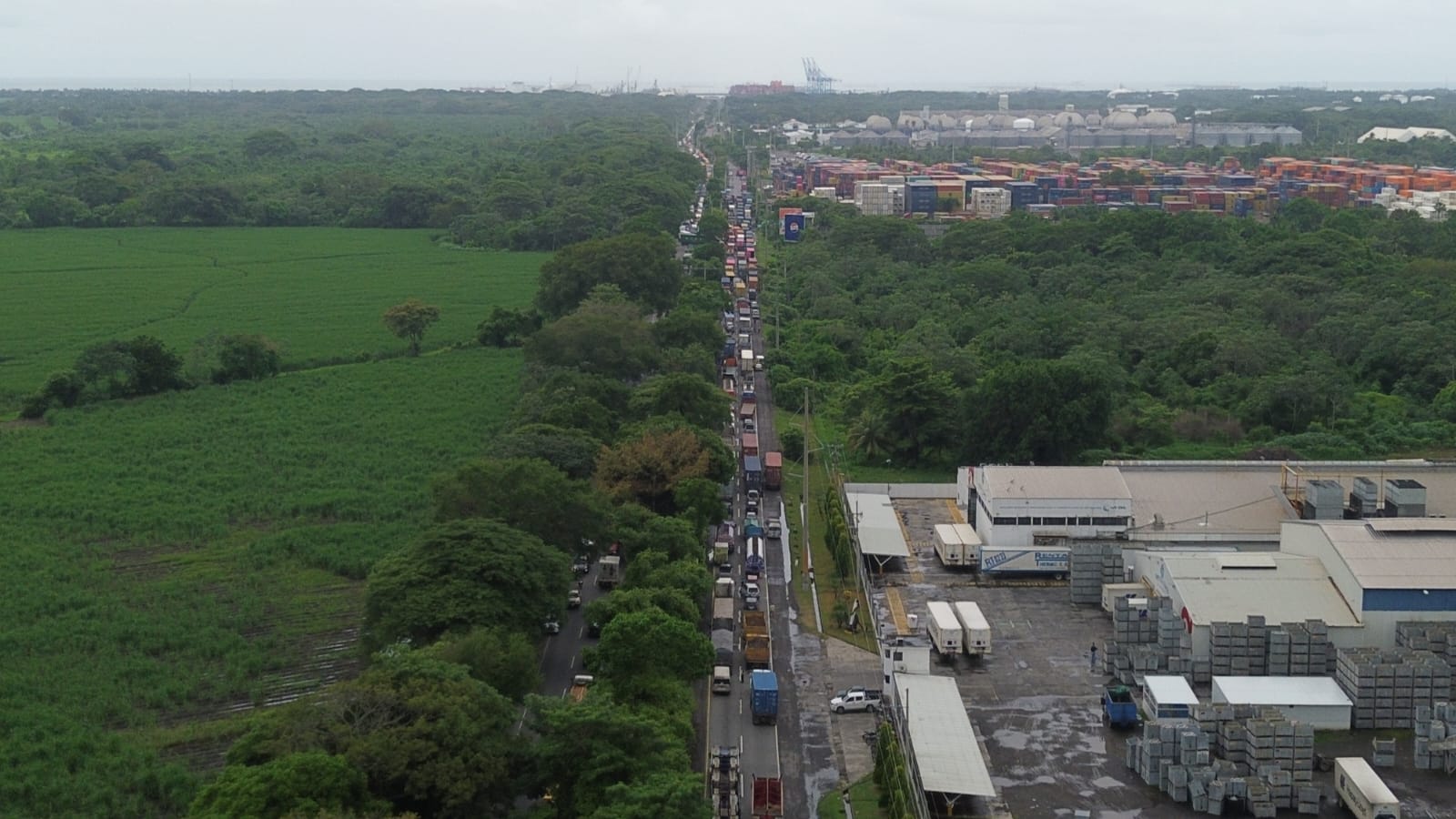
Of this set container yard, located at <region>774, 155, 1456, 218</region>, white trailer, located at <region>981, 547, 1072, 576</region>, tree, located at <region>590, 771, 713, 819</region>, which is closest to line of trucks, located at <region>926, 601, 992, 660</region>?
white trailer, located at <region>981, 547, 1072, 576</region>

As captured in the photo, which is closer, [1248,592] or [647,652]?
[647,652]

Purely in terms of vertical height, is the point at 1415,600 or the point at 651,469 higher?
the point at 651,469

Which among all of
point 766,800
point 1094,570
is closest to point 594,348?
point 1094,570

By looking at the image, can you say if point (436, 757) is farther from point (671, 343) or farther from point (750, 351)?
point (750, 351)

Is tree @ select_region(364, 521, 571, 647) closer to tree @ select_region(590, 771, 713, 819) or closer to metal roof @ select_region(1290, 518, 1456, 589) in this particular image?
tree @ select_region(590, 771, 713, 819)

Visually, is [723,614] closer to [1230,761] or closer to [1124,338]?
[1230,761]

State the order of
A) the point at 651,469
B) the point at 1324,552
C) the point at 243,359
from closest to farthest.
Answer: the point at 1324,552
the point at 651,469
the point at 243,359

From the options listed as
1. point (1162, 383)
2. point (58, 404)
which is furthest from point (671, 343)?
point (58, 404)
